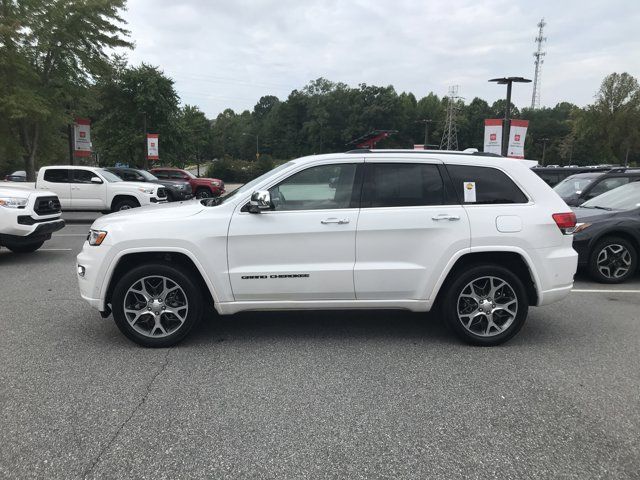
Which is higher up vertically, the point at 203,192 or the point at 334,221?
the point at 334,221

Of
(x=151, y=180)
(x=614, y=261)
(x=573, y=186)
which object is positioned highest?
(x=573, y=186)

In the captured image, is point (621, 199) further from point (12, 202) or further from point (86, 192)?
point (86, 192)

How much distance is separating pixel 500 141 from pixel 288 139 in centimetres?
9851

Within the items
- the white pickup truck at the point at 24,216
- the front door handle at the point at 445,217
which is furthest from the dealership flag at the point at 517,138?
the white pickup truck at the point at 24,216

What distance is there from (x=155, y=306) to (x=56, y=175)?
44.4ft

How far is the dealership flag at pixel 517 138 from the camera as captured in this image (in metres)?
17.7

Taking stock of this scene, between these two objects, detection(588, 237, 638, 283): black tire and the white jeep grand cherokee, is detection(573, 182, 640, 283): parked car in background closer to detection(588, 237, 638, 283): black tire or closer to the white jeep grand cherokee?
detection(588, 237, 638, 283): black tire

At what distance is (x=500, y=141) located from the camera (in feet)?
59.3

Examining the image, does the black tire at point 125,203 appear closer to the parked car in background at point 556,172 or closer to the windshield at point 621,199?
the parked car in background at point 556,172

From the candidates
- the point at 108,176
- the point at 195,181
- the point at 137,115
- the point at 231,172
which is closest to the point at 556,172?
the point at 108,176

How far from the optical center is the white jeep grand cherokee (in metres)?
4.42

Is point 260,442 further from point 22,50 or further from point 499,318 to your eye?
point 22,50

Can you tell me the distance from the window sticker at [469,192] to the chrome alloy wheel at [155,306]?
281cm

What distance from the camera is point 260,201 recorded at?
169 inches
